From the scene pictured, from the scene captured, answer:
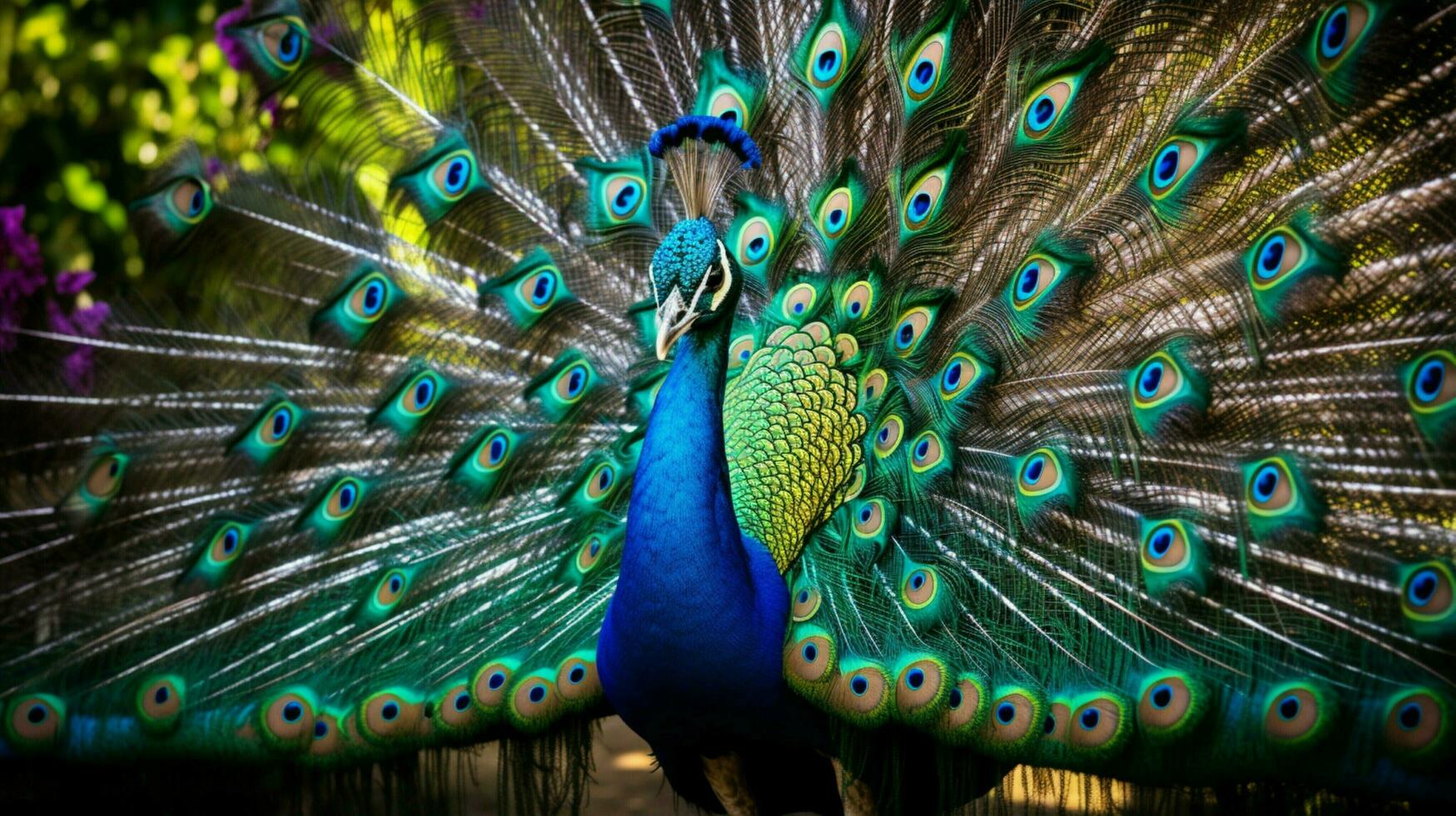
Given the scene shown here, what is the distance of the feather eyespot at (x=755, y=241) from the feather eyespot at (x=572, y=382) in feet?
1.44

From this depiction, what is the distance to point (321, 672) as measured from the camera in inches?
100

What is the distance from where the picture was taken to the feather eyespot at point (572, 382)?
8.86ft

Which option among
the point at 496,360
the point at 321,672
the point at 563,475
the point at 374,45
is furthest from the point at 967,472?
the point at 374,45

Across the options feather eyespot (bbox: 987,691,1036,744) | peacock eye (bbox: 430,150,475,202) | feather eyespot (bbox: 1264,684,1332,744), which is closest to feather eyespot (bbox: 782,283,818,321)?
peacock eye (bbox: 430,150,475,202)

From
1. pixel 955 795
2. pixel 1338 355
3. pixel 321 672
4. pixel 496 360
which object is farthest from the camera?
pixel 496 360

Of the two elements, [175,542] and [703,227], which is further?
[175,542]

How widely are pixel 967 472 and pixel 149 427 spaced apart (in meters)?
1.92

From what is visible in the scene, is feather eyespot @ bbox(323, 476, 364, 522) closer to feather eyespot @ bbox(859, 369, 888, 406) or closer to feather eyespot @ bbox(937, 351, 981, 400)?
feather eyespot @ bbox(859, 369, 888, 406)

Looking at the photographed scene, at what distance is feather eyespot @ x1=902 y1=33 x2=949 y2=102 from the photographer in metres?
2.38

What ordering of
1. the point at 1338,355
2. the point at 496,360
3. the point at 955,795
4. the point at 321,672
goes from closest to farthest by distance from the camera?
the point at 1338,355, the point at 955,795, the point at 321,672, the point at 496,360

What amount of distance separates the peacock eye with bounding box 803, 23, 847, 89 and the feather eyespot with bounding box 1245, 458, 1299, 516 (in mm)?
1156

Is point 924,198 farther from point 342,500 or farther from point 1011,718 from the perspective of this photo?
point 342,500

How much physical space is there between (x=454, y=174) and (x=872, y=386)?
3.63 ft

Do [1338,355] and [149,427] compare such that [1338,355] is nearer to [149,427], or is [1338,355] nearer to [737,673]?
[737,673]
